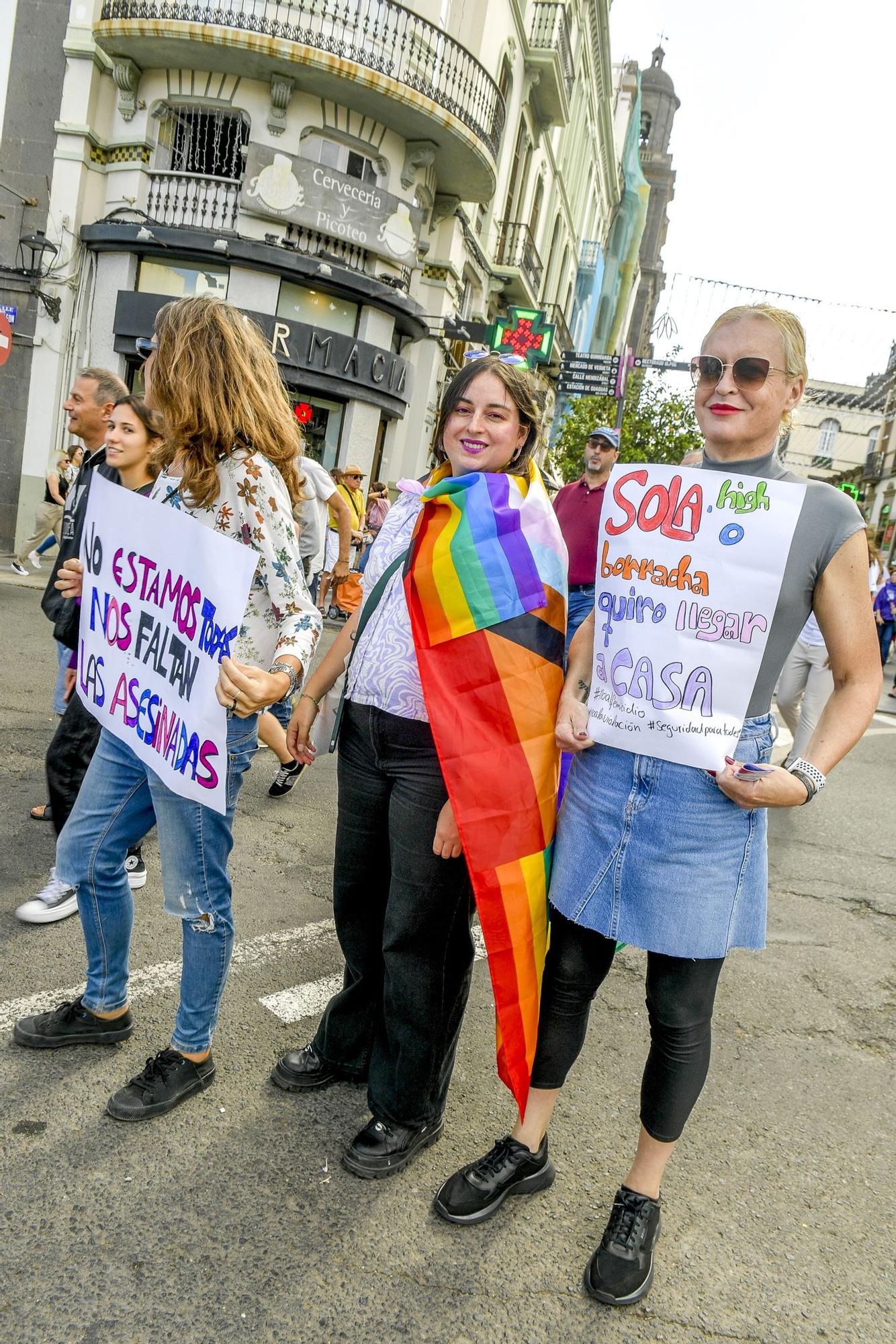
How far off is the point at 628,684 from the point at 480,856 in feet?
1.66

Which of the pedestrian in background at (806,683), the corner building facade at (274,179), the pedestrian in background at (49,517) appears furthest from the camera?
the corner building facade at (274,179)

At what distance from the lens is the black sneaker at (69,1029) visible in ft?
8.51

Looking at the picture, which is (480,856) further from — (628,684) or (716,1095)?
(716,1095)

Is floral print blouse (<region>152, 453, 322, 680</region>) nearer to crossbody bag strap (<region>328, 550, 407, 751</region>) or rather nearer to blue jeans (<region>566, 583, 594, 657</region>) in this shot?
crossbody bag strap (<region>328, 550, 407, 751</region>)

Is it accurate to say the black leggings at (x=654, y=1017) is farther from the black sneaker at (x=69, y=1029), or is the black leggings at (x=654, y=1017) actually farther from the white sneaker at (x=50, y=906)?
the white sneaker at (x=50, y=906)

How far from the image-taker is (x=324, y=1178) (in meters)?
2.29

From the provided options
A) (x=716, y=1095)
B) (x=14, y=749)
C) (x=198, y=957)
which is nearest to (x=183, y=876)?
(x=198, y=957)

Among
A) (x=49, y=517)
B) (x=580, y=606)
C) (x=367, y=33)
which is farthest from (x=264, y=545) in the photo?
(x=367, y=33)

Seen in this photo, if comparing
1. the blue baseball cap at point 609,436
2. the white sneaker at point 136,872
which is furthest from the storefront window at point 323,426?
the white sneaker at point 136,872

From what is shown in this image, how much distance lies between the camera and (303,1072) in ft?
8.61

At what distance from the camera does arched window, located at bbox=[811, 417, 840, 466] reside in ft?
215

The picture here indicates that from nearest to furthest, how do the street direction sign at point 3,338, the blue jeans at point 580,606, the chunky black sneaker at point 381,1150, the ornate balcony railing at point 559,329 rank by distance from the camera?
1. the chunky black sneaker at point 381,1150
2. the blue jeans at point 580,606
3. the street direction sign at point 3,338
4. the ornate balcony railing at point 559,329

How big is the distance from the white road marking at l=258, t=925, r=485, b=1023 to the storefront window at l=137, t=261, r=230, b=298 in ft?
46.7

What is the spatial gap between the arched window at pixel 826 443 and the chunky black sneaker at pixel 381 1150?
69.3 meters
